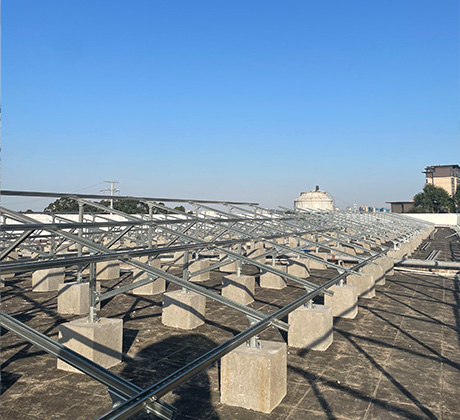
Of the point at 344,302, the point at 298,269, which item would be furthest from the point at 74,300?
the point at 298,269

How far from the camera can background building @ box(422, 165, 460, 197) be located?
117 meters

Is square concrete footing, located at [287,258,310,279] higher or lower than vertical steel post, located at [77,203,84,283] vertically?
lower

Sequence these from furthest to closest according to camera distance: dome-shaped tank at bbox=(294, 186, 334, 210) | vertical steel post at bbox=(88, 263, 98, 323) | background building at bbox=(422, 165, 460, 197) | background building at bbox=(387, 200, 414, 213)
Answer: background building at bbox=(422, 165, 460, 197)
background building at bbox=(387, 200, 414, 213)
dome-shaped tank at bbox=(294, 186, 334, 210)
vertical steel post at bbox=(88, 263, 98, 323)

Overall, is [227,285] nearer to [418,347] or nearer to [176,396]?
[418,347]

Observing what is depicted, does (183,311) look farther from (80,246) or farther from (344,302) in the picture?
(344,302)

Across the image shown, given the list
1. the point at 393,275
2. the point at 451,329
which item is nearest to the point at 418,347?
the point at 451,329

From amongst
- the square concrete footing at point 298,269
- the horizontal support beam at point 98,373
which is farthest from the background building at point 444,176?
the horizontal support beam at point 98,373

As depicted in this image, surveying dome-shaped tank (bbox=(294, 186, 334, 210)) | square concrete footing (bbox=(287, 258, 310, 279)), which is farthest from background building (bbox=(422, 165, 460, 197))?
square concrete footing (bbox=(287, 258, 310, 279))

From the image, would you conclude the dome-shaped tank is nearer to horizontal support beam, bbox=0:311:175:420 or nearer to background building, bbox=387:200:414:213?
background building, bbox=387:200:414:213

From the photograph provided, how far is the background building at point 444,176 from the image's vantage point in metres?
117

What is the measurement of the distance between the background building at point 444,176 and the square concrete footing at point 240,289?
392 feet

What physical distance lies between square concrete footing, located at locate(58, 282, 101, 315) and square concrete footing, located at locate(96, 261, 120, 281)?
5099 millimetres

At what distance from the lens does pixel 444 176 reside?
118312 millimetres

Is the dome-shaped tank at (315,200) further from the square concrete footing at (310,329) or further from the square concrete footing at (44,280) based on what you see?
the square concrete footing at (310,329)
